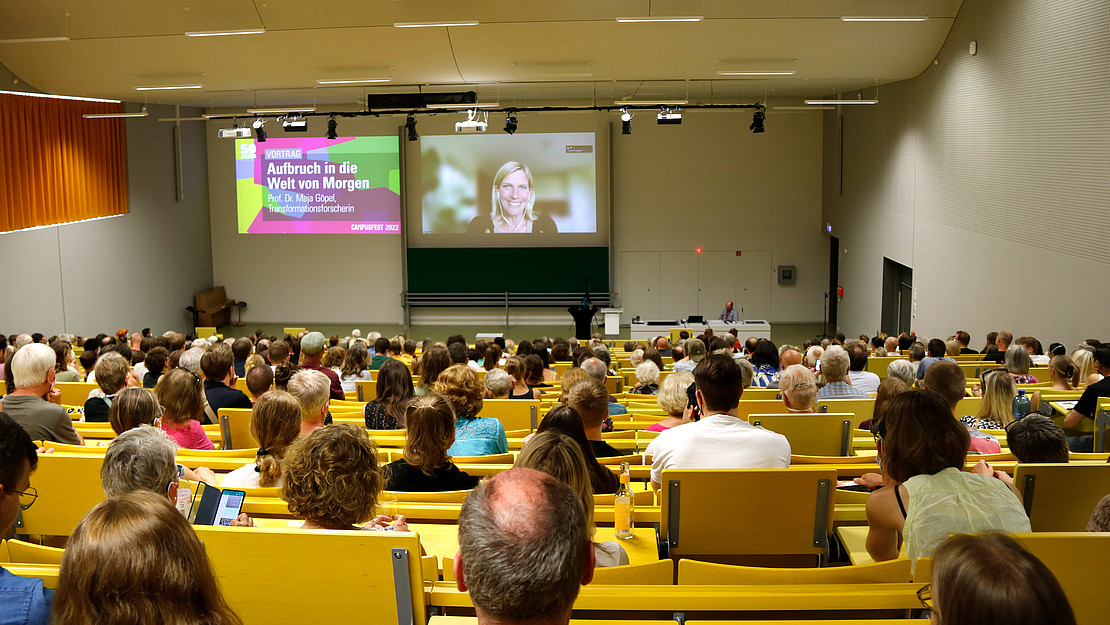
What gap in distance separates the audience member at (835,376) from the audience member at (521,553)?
5364 millimetres

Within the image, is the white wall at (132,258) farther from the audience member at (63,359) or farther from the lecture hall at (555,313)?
the audience member at (63,359)

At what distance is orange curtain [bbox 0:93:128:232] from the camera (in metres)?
14.3

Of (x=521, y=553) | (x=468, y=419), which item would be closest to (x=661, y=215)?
(x=468, y=419)

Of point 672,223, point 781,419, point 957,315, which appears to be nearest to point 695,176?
point 672,223

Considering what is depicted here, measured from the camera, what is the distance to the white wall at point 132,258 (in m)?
14.8

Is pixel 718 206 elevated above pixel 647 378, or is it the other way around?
pixel 718 206

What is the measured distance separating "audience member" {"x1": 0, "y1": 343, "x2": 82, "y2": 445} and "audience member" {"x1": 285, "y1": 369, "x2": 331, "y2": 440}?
5.00ft

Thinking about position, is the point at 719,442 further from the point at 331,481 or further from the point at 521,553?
the point at 521,553

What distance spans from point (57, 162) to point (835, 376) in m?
14.5

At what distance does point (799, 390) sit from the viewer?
5.61 metres

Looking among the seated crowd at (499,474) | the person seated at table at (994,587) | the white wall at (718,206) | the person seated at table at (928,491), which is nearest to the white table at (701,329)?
the white wall at (718,206)

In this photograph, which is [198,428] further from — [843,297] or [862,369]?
[843,297]

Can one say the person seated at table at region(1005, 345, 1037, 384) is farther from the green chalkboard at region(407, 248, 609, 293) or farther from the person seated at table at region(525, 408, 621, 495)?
the green chalkboard at region(407, 248, 609, 293)

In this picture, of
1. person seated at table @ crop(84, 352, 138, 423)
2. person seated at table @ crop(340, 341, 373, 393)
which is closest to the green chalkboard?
person seated at table @ crop(340, 341, 373, 393)
